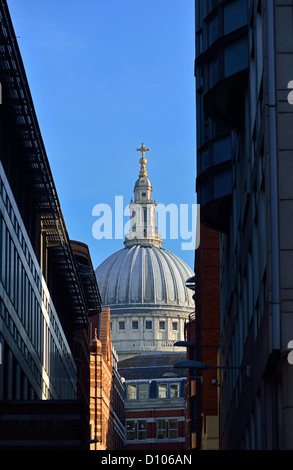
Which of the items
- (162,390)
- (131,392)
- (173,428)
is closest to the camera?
(173,428)

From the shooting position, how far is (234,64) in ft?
93.8

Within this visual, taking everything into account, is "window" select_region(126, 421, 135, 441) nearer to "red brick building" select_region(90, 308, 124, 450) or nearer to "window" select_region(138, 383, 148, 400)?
"window" select_region(138, 383, 148, 400)

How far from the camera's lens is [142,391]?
167m

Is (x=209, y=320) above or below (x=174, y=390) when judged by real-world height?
below

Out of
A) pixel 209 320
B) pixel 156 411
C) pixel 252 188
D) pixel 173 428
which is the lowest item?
pixel 252 188

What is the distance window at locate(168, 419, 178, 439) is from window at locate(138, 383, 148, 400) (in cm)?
559

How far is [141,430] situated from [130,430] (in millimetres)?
1419

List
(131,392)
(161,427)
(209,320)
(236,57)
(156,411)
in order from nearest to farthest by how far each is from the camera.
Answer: (236,57) < (209,320) < (161,427) < (156,411) < (131,392)

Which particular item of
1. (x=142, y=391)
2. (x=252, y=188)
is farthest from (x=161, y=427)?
(x=252, y=188)

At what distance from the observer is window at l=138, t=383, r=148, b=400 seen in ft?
542

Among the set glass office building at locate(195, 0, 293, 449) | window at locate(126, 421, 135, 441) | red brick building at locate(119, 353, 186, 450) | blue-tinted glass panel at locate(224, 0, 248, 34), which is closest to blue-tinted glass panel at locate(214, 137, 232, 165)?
glass office building at locate(195, 0, 293, 449)

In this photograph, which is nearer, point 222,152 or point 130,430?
point 222,152

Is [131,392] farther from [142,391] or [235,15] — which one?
[235,15]

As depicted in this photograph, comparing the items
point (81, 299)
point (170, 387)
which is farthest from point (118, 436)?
point (81, 299)
